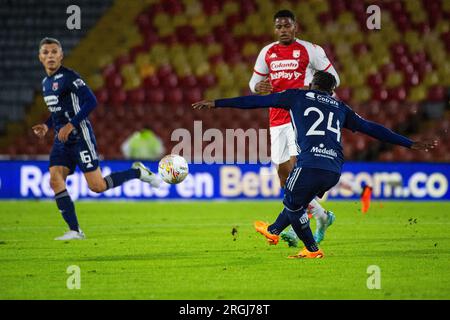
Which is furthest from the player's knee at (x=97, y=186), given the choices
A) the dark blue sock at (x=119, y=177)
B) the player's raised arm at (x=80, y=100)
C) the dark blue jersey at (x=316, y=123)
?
the dark blue jersey at (x=316, y=123)

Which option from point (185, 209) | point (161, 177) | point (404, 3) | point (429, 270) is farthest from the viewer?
point (404, 3)

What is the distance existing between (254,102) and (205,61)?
13685 millimetres

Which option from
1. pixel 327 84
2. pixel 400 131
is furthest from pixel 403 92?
pixel 327 84

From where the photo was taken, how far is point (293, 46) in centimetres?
938

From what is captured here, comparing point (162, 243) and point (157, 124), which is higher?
point (157, 124)

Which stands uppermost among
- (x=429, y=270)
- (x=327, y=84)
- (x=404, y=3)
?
(x=404, y=3)

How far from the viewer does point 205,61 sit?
2128 centimetres

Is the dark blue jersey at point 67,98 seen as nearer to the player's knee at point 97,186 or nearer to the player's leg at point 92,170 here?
the player's leg at point 92,170

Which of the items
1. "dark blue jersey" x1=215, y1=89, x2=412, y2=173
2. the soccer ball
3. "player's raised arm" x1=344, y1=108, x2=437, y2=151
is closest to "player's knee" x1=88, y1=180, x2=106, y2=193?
the soccer ball

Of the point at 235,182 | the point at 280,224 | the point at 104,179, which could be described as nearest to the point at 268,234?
the point at 280,224

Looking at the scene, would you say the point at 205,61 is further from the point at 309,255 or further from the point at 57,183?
the point at 309,255

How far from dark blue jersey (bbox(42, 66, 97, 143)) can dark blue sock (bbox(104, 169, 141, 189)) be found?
0.76 m

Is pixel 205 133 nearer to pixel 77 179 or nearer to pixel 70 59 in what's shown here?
pixel 77 179

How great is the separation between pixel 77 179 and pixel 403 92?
24.7 feet
